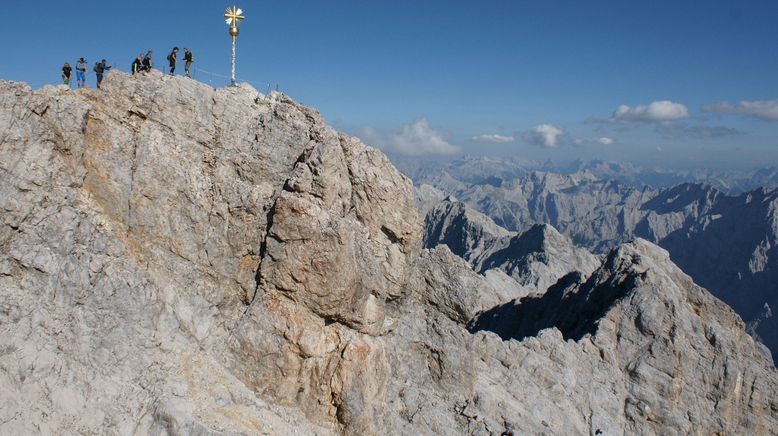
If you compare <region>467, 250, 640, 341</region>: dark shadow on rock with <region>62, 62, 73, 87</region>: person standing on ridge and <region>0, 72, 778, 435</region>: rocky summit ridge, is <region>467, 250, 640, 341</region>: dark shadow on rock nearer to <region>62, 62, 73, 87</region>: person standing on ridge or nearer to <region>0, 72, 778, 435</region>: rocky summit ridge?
<region>0, 72, 778, 435</region>: rocky summit ridge

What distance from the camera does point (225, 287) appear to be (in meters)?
35.7

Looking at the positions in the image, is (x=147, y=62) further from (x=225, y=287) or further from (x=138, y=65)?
(x=225, y=287)

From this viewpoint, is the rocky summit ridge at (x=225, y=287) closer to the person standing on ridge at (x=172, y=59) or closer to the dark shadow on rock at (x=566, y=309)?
the person standing on ridge at (x=172, y=59)

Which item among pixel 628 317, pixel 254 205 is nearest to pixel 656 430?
pixel 628 317

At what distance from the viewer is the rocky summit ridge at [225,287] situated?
1112 inches

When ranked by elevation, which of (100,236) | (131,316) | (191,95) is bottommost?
(131,316)

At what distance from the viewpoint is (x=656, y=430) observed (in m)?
50.6

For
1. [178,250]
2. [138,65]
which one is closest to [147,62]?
[138,65]

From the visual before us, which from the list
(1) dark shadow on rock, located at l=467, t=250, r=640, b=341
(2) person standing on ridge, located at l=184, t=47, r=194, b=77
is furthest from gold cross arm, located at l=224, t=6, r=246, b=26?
(1) dark shadow on rock, located at l=467, t=250, r=640, b=341

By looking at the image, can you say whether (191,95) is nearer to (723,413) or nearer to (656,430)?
(656,430)

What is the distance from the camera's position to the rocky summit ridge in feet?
92.7

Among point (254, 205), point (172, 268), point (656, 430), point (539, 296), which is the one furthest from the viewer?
point (539, 296)

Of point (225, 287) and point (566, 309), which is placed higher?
point (225, 287)

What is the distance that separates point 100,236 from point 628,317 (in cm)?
5196
